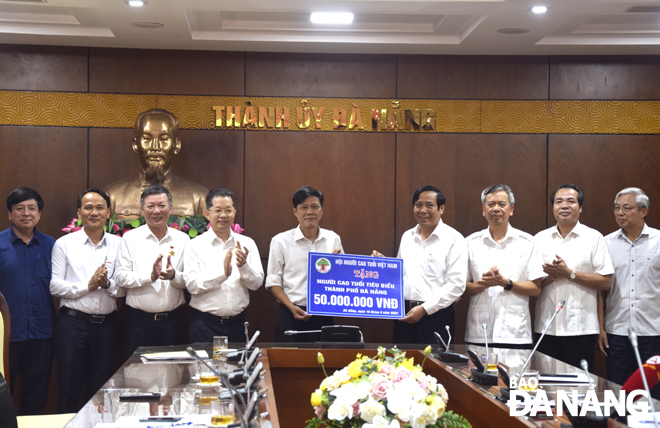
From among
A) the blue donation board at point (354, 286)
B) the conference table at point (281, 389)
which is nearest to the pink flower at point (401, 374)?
the conference table at point (281, 389)

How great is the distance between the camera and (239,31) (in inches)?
210

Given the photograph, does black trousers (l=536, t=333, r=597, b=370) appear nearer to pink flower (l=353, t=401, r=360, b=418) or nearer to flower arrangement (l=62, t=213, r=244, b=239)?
flower arrangement (l=62, t=213, r=244, b=239)

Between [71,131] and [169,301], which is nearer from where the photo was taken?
[169,301]

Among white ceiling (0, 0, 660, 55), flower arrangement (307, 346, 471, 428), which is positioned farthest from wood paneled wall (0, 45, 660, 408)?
flower arrangement (307, 346, 471, 428)

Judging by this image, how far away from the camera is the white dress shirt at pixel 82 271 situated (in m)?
4.31

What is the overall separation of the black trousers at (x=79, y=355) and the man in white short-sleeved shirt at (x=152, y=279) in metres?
0.16

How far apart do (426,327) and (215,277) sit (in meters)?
1.55

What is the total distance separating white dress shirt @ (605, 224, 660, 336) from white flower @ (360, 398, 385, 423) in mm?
3538

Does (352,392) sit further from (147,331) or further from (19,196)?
(19,196)

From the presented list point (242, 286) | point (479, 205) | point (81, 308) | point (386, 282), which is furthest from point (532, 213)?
point (81, 308)

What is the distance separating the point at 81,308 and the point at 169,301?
0.62 meters

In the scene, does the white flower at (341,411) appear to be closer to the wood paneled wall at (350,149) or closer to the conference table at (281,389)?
the conference table at (281,389)

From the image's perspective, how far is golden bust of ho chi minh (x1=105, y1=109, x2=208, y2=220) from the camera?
510 centimetres

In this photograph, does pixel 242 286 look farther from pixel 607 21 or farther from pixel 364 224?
pixel 607 21
